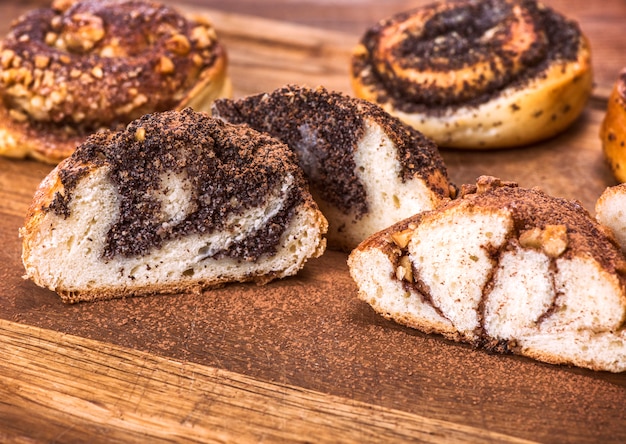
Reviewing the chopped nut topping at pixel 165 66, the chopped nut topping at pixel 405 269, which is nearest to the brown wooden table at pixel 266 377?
the chopped nut topping at pixel 405 269

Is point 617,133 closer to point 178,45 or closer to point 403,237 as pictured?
point 403,237

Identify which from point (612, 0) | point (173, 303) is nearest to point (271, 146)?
point (173, 303)

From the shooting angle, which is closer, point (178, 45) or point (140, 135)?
point (140, 135)

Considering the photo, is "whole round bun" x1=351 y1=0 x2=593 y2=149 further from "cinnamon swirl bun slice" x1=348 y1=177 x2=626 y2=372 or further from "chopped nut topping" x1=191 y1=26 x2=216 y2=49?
"cinnamon swirl bun slice" x1=348 y1=177 x2=626 y2=372

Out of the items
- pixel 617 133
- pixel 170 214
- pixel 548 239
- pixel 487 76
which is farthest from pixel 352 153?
pixel 617 133

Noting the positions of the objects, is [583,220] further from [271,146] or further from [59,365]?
[59,365]

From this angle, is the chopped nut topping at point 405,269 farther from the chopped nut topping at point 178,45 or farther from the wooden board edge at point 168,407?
the chopped nut topping at point 178,45
